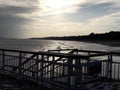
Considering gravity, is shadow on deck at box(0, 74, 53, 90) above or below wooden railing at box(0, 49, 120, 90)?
below

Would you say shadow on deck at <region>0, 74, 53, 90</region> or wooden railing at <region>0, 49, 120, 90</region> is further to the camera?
shadow on deck at <region>0, 74, 53, 90</region>

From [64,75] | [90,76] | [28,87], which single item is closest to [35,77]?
[28,87]

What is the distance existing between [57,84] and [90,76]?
1671 millimetres

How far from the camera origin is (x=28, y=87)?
352 inches

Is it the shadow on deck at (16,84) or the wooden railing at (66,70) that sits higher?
the wooden railing at (66,70)

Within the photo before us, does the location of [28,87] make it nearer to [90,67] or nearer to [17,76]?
[17,76]

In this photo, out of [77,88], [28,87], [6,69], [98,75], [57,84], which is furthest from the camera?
[6,69]

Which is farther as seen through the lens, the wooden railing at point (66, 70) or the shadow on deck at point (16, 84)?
the shadow on deck at point (16, 84)

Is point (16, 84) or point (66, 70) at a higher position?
point (66, 70)

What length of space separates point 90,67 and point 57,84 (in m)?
1.63

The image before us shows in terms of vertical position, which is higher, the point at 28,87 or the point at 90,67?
the point at 90,67

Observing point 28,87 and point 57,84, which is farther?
point 28,87

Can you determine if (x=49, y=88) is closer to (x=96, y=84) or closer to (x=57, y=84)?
(x=57, y=84)

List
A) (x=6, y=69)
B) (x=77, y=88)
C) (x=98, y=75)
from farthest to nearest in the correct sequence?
(x=6, y=69) → (x=98, y=75) → (x=77, y=88)
